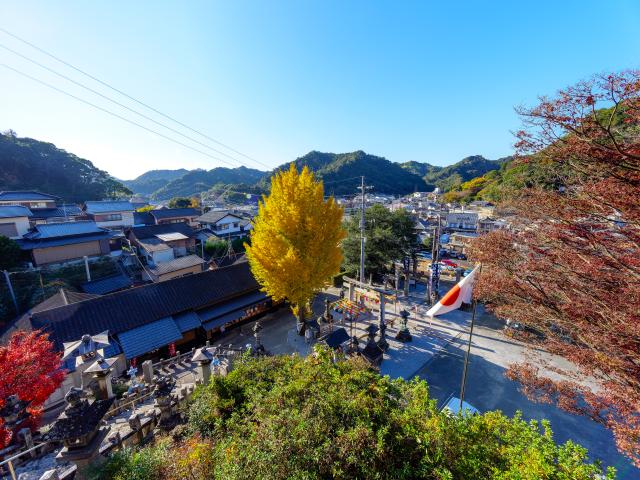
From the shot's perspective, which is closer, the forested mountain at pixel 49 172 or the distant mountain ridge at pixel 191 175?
the forested mountain at pixel 49 172

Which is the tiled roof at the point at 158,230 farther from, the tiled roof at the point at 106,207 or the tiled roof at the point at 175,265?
the tiled roof at the point at 106,207

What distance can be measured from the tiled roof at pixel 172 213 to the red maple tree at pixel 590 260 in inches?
1800

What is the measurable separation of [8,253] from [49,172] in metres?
43.0

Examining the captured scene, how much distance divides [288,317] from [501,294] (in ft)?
45.0

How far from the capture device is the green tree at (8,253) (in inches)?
802

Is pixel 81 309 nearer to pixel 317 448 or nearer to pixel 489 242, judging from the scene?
pixel 317 448

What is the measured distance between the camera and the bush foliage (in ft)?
12.0

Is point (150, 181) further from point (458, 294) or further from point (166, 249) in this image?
point (458, 294)

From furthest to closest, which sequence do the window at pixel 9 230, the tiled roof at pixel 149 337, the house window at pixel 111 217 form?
the house window at pixel 111 217
the window at pixel 9 230
the tiled roof at pixel 149 337

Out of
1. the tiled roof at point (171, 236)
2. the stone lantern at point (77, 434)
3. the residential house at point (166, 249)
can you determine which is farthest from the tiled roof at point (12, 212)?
the stone lantern at point (77, 434)

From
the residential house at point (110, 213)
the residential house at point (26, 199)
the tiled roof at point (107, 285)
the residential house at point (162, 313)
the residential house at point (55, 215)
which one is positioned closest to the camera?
the residential house at point (162, 313)

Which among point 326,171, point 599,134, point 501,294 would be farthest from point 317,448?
point 326,171

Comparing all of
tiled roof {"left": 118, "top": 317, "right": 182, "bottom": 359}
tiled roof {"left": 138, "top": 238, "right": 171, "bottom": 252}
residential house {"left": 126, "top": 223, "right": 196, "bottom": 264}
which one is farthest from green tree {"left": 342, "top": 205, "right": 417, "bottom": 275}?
residential house {"left": 126, "top": 223, "right": 196, "bottom": 264}

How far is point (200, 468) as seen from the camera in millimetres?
4254
